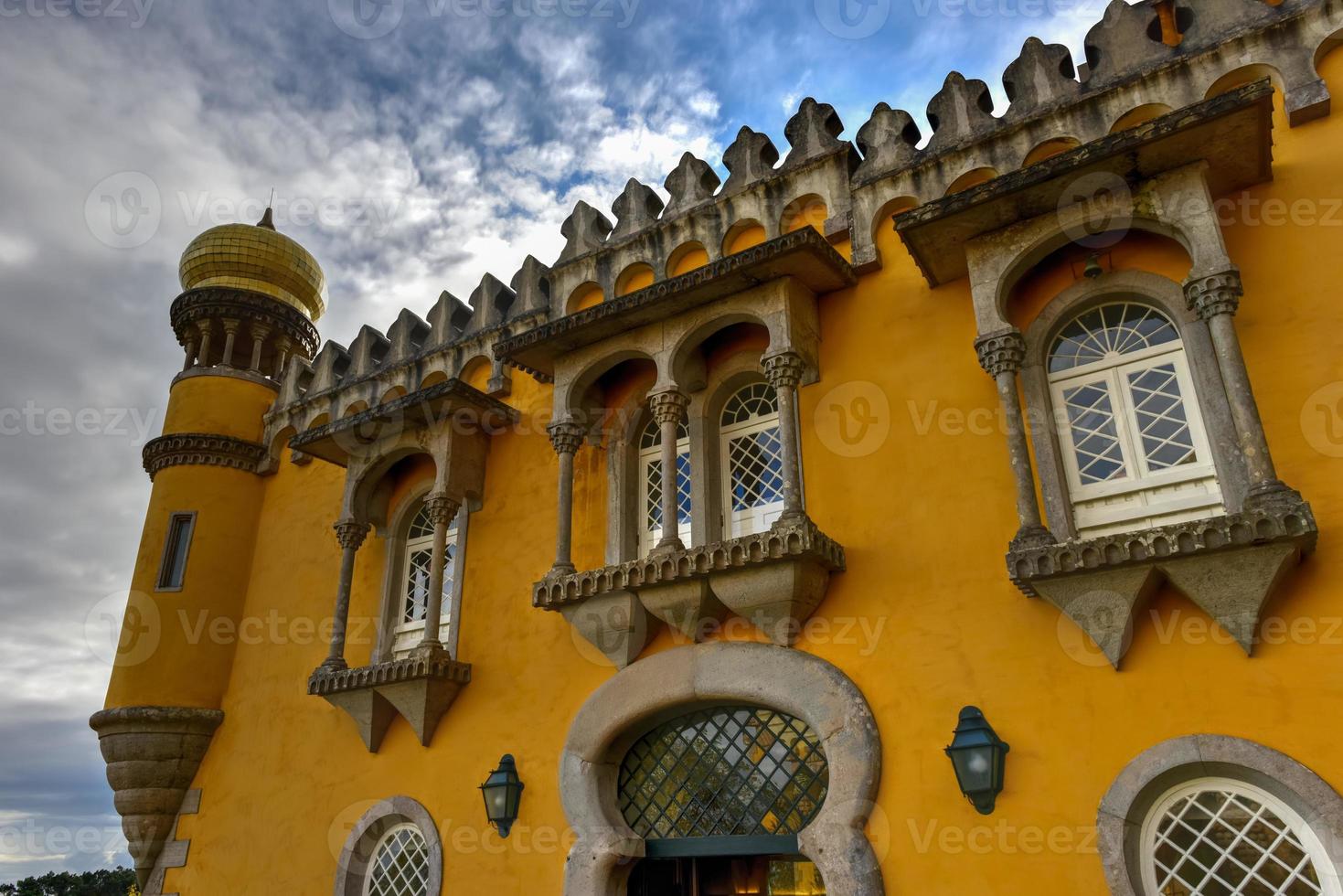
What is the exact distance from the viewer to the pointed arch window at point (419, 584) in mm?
9898

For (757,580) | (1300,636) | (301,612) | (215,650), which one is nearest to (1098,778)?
(1300,636)

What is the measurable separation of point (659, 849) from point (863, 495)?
316cm

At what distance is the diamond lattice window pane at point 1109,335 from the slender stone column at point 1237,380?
57 centimetres

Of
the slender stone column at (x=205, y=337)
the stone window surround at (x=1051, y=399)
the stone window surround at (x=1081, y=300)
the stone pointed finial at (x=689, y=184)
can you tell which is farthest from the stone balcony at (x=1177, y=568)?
the slender stone column at (x=205, y=337)

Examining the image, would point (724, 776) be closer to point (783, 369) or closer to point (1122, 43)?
point (783, 369)

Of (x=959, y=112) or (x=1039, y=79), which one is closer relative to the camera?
(x=1039, y=79)

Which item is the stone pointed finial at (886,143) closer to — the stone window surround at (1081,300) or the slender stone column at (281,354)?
the stone window surround at (1081,300)

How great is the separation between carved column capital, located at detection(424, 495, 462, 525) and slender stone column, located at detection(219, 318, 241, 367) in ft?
16.4

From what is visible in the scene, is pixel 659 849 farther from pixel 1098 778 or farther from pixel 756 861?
pixel 1098 778

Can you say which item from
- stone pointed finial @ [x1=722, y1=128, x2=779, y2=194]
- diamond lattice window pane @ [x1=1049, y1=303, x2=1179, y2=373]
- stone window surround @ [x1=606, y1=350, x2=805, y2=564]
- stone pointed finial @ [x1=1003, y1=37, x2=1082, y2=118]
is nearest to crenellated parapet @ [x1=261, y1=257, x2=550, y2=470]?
stone window surround @ [x1=606, y1=350, x2=805, y2=564]

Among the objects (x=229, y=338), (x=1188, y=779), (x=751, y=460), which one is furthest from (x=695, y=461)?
(x=229, y=338)

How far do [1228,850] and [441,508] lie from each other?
6.97 m

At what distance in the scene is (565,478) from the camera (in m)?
8.83

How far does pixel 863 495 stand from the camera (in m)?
7.56
